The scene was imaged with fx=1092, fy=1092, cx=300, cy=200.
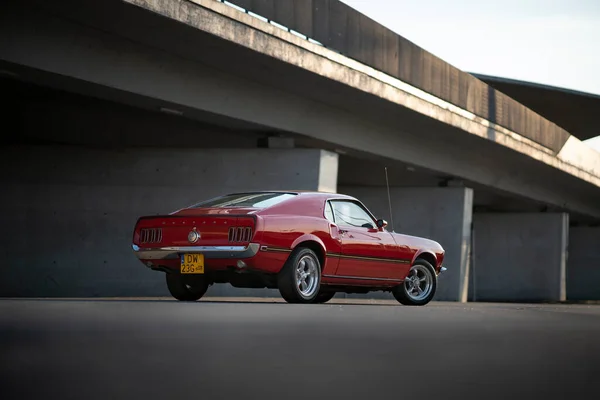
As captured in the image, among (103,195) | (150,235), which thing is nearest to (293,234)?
(150,235)

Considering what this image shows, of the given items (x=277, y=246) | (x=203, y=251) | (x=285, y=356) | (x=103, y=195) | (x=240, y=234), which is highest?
(x=103, y=195)

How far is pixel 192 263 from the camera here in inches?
470

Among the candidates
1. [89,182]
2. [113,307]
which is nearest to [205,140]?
[89,182]

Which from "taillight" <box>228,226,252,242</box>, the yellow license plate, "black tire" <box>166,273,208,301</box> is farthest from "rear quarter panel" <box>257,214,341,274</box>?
"black tire" <box>166,273,208,301</box>

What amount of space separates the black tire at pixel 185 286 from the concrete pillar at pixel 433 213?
1459cm

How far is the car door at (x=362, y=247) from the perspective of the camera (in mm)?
13055

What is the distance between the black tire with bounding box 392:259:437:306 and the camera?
14438mm

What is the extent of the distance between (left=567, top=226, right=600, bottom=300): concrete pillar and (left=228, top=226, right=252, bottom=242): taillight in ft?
117

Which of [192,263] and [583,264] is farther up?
[583,264]

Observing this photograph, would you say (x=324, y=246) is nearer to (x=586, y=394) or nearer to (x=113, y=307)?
(x=113, y=307)

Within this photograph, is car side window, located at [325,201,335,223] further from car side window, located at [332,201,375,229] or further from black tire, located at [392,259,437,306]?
black tire, located at [392,259,437,306]

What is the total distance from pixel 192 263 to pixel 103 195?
325 inches

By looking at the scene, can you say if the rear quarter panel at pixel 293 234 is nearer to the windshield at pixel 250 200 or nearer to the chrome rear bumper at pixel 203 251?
the chrome rear bumper at pixel 203 251

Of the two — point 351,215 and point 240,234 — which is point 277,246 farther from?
point 351,215
